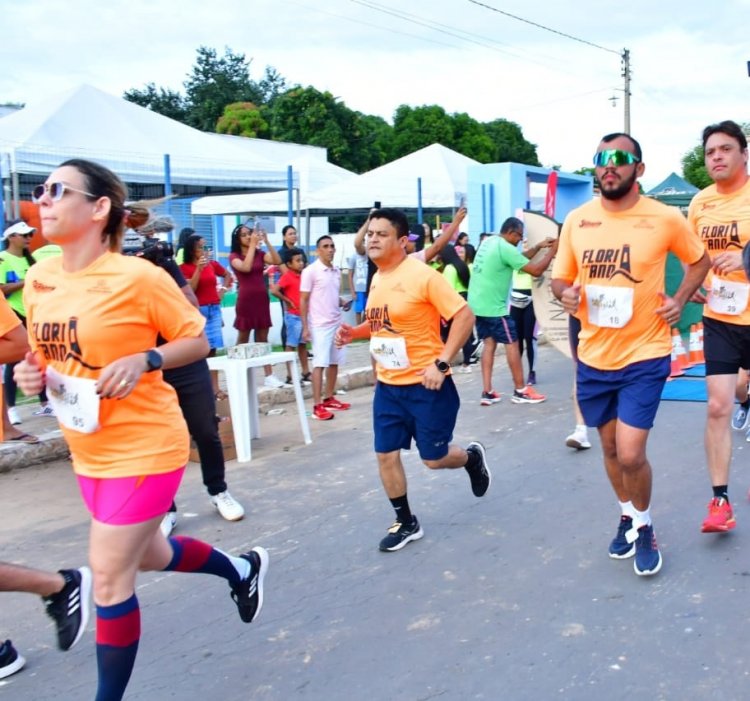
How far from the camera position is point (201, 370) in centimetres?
534

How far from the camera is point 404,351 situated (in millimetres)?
4754

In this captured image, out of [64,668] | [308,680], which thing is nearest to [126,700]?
[64,668]

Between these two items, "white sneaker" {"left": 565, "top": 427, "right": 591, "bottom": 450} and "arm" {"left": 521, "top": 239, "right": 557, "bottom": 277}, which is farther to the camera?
"arm" {"left": 521, "top": 239, "right": 557, "bottom": 277}

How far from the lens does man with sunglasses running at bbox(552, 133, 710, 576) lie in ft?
13.5

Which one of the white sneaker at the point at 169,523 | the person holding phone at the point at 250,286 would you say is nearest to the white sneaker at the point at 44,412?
the person holding phone at the point at 250,286

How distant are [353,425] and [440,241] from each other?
2112 millimetres

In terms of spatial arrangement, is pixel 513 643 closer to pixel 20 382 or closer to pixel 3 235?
pixel 20 382

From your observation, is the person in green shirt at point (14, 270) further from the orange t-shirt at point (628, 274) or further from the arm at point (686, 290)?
the arm at point (686, 290)

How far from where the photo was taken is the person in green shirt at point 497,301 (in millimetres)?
8977

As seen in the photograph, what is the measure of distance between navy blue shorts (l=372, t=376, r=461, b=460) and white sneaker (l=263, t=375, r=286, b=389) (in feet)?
16.7

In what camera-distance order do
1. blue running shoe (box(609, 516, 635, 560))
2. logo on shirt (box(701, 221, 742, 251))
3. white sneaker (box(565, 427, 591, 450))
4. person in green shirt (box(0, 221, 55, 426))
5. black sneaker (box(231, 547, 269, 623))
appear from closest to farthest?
black sneaker (box(231, 547, 269, 623)) → blue running shoe (box(609, 516, 635, 560)) → logo on shirt (box(701, 221, 742, 251)) → white sneaker (box(565, 427, 591, 450)) → person in green shirt (box(0, 221, 55, 426))

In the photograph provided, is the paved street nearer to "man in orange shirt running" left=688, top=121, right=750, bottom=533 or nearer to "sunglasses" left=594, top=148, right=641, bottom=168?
"man in orange shirt running" left=688, top=121, right=750, bottom=533

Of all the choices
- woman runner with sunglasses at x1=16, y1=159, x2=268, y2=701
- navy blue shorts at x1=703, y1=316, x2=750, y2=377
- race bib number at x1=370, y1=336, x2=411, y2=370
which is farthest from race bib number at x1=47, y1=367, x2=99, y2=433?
navy blue shorts at x1=703, y1=316, x2=750, y2=377

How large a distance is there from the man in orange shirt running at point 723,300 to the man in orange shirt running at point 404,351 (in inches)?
56.1
